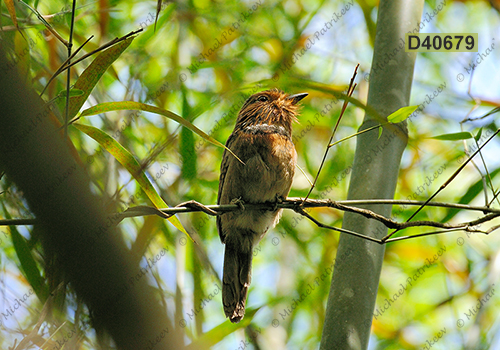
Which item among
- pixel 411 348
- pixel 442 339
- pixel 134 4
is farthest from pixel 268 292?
pixel 134 4

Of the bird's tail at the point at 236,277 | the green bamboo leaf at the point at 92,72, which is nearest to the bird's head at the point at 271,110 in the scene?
the bird's tail at the point at 236,277

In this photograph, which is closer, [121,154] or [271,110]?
[121,154]

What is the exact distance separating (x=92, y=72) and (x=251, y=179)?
1495 mm

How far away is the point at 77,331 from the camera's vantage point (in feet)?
5.25

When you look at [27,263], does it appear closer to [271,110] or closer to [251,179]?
[251,179]

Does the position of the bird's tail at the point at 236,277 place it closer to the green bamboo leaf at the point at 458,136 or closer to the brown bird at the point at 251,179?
the brown bird at the point at 251,179

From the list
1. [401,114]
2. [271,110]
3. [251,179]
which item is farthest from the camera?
[271,110]

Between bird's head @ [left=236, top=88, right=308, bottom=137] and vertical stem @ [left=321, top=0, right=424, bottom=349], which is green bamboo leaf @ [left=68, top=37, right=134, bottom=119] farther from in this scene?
bird's head @ [left=236, top=88, right=308, bottom=137]

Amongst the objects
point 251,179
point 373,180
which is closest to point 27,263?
point 251,179

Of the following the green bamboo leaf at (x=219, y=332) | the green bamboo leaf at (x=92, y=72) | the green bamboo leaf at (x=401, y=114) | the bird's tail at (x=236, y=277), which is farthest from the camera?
the bird's tail at (x=236, y=277)

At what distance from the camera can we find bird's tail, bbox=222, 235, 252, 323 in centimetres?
285

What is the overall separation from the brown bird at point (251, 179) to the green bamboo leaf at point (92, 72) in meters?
1.46

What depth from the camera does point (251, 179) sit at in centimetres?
285

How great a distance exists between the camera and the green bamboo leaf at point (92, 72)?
1.47 meters
